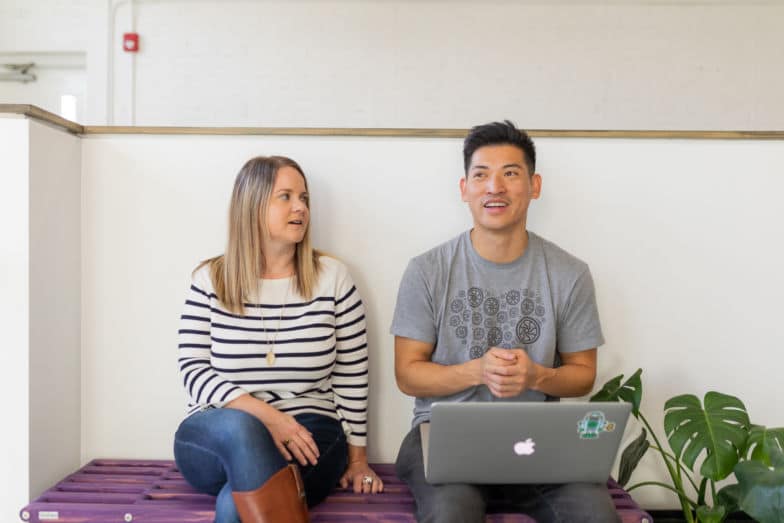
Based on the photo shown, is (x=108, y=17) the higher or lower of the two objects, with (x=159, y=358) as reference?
higher

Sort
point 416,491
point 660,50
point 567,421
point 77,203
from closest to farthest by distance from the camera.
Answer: point 567,421 → point 416,491 → point 77,203 → point 660,50

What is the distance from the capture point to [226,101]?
390cm

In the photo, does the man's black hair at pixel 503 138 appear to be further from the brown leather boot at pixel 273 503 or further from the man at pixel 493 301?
the brown leather boot at pixel 273 503

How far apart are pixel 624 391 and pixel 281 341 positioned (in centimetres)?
87

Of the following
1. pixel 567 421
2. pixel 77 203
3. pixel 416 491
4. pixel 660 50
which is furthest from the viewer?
pixel 660 50

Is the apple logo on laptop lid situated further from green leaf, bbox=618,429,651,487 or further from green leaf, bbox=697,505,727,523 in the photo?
green leaf, bbox=697,505,727,523

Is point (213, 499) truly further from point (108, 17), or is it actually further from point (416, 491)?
point (108, 17)

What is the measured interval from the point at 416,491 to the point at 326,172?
882mm

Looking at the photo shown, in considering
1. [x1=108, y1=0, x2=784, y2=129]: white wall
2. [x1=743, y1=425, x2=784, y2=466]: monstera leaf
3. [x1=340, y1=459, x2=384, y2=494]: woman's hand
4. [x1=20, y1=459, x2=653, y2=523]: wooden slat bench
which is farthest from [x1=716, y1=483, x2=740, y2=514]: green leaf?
[x1=108, y1=0, x2=784, y2=129]: white wall

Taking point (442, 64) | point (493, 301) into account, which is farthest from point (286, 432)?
point (442, 64)

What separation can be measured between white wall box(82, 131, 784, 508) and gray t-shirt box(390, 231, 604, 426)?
0.85 ft

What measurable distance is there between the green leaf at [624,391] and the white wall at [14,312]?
143cm

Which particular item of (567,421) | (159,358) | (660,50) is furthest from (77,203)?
(660,50)

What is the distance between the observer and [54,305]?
177 centimetres
